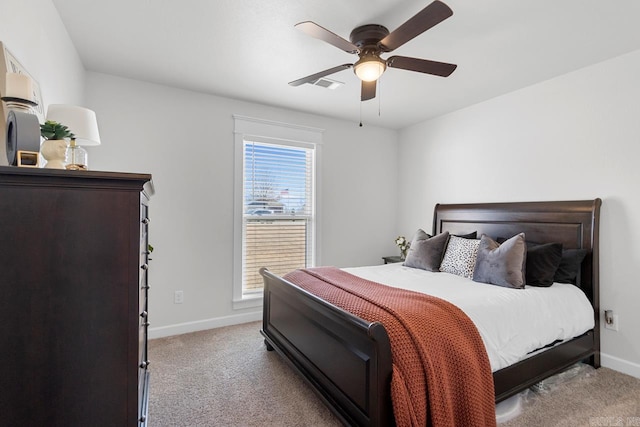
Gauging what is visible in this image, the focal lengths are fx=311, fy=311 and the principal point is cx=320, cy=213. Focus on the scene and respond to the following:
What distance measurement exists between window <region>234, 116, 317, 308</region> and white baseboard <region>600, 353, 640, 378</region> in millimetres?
2951

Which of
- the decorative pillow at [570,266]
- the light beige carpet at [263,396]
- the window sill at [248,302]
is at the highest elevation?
the decorative pillow at [570,266]

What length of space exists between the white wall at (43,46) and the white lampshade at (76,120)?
9.6 inches

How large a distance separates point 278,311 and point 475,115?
10.3 feet

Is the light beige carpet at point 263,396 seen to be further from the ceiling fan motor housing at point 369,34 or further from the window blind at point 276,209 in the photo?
the ceiling fan motor housing at point 369,34

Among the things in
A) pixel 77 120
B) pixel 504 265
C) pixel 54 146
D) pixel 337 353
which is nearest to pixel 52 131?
pixel 54 146

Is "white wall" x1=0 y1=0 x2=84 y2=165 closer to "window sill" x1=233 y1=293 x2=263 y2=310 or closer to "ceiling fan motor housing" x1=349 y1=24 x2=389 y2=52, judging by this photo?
"ceiling fan motor housing" x1=349 y1=24 x2=389 y2=52

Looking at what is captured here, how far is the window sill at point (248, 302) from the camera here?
3.57m

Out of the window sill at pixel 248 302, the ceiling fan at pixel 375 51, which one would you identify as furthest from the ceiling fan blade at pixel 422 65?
the window sill at pixel 248 302

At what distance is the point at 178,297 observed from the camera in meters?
3.26

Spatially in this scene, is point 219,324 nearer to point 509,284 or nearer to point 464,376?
point 464,376

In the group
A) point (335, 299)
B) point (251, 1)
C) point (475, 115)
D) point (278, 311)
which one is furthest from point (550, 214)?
point (251, 1)

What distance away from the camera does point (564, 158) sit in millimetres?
2896

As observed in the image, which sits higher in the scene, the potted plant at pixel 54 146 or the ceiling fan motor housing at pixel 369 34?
the ceiling fan motor housing at pixel 369 34

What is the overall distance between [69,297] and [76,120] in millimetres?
1161
